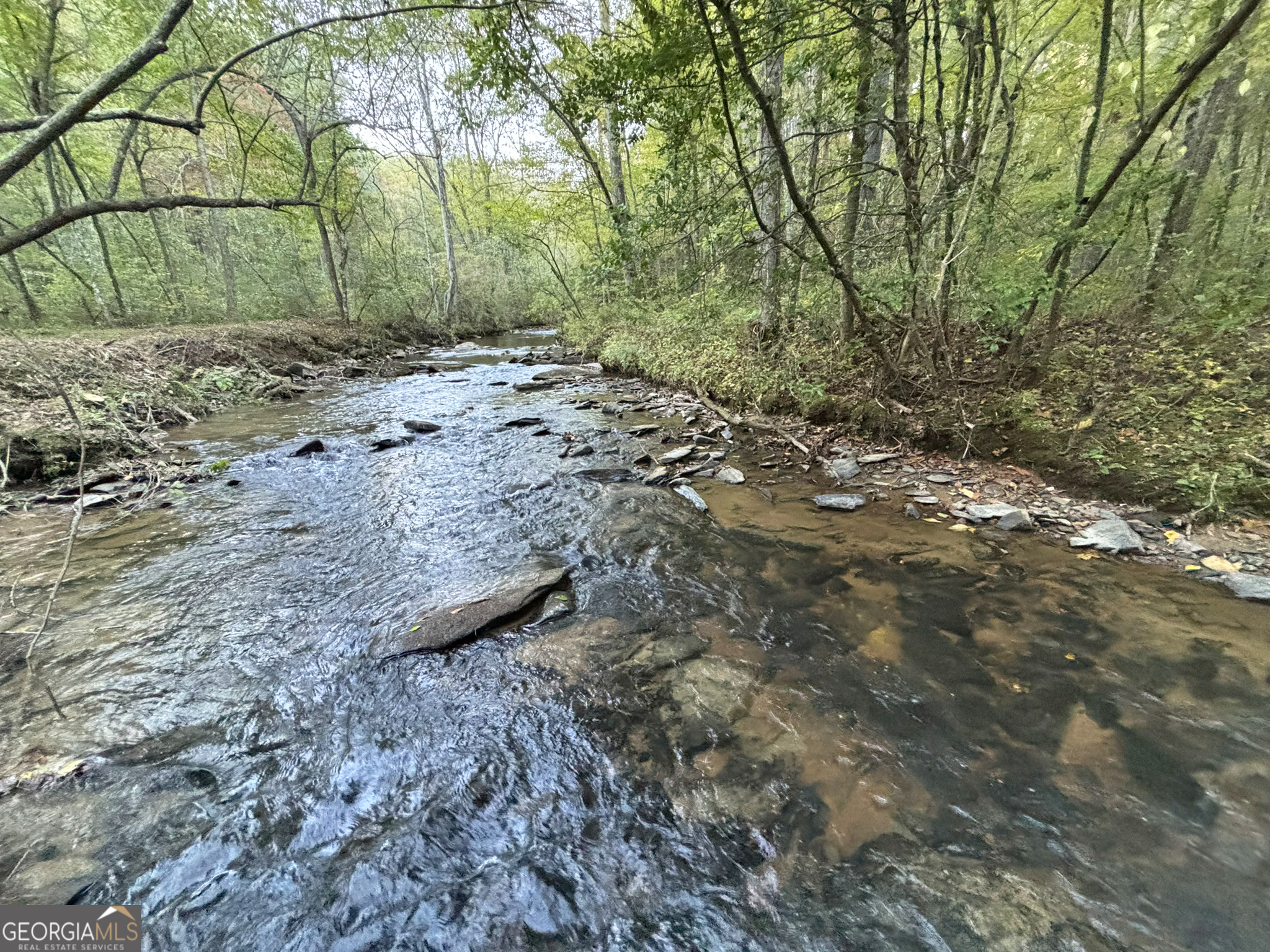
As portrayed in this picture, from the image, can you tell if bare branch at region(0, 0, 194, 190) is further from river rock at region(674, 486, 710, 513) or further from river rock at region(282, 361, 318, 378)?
river rock at region(282, 361, 318, 378)

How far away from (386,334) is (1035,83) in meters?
17.3

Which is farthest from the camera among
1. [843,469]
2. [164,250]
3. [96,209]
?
[164,250]

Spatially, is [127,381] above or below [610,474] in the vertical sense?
above

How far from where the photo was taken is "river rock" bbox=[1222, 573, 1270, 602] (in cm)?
298

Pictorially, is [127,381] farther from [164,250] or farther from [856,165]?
[856,165]

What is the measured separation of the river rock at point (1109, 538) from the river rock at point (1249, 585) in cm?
46

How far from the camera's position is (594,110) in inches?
200

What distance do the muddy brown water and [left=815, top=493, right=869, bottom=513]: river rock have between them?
19.2 inches

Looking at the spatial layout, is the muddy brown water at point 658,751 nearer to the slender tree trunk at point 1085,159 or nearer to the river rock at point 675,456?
the river rock at point 675,456

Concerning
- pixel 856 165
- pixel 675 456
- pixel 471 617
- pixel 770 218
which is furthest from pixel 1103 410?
pixel 471 617

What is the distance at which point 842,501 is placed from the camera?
468cm

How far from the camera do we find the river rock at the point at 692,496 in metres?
4.88

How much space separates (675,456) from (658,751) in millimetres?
4178

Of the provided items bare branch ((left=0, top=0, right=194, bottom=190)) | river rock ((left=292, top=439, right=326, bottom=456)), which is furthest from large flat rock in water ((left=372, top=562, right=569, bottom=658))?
river rock ((left=292, top=439, right=326, bottom=456))
